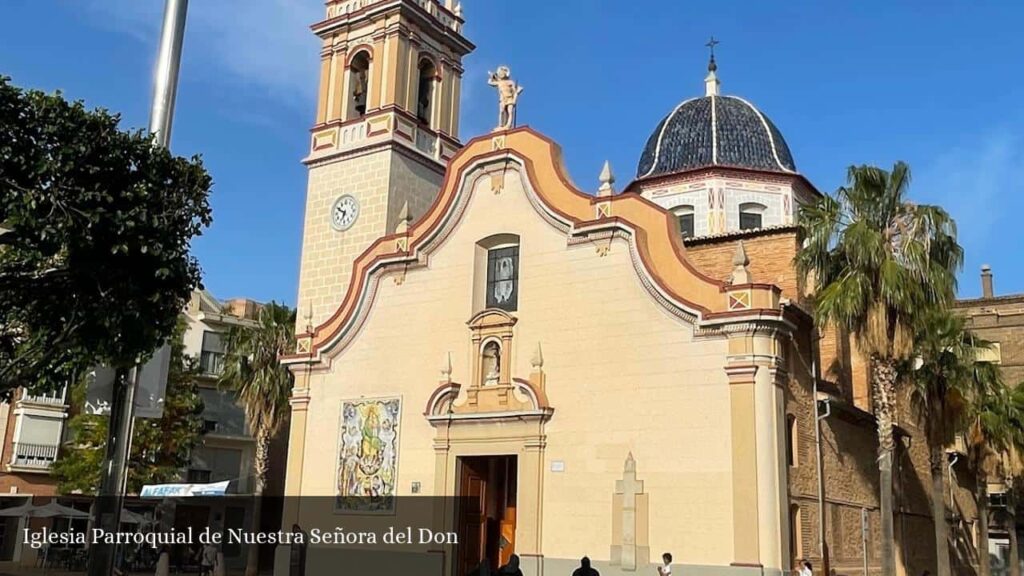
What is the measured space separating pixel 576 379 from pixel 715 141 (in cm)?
1516

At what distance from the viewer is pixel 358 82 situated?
1407 inches

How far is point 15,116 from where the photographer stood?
13.3 meters

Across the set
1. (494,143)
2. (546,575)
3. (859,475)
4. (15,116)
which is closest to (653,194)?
(494,143)

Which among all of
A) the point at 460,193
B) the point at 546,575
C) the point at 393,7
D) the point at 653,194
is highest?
the point at 393,7

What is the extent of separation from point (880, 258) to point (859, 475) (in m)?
6.74

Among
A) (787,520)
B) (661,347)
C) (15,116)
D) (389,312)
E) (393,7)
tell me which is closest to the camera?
(15,116)

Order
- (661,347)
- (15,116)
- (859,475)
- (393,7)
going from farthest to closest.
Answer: (393,7), (859,475), (661,347), (15,116)

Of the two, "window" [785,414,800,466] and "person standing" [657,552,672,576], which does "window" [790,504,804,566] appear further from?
"person standing" [657,552,672,576]

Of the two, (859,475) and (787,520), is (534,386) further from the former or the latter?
(859,475)

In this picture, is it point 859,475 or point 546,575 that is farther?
point 859,475

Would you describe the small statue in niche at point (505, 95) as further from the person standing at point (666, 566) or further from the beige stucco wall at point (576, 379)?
the person standing at point (666, 566)

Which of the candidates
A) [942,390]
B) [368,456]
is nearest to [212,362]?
[368,456]

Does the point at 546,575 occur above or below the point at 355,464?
below

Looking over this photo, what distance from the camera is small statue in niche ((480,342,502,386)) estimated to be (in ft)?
81.3
